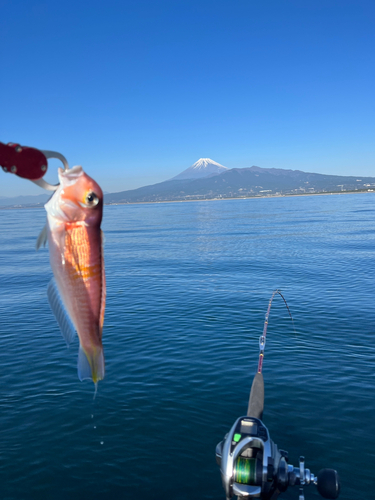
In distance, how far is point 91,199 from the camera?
2625 millimetres

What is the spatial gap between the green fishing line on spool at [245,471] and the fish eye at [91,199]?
6502 millimetres

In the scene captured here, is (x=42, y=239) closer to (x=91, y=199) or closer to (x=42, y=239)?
(x=42, y=239)

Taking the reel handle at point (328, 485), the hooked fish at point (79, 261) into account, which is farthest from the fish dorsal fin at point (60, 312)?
the reel handle at point (328, 485)

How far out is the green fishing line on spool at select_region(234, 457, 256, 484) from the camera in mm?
7281

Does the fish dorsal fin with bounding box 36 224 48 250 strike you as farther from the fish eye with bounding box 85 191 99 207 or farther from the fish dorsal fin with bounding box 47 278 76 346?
the fish eye with bounding box 85 191 99 207

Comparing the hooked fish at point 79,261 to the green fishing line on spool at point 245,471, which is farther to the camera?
the green fishing line on spool at point 245,471

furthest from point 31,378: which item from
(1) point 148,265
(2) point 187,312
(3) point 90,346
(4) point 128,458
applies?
(1) point 148,265

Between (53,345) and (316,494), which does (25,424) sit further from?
(316,494)

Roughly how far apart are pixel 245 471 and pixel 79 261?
6.25m

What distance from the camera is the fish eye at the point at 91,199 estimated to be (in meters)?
2.61

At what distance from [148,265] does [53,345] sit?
2261cm

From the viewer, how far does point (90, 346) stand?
284 centimetres

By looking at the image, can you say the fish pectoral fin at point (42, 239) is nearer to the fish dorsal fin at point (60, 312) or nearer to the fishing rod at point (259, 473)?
the fish dorsal fin at point (60, 312)

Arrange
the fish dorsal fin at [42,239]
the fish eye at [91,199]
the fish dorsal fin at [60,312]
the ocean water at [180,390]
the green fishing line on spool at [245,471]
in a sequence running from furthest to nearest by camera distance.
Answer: the ocean water at [180,390] → the green fishing line on spool at [245,471] → the fish dorsal fin at [60,312] → the fish dorsal fin at [42,239] → the fish eye at [91,199]
